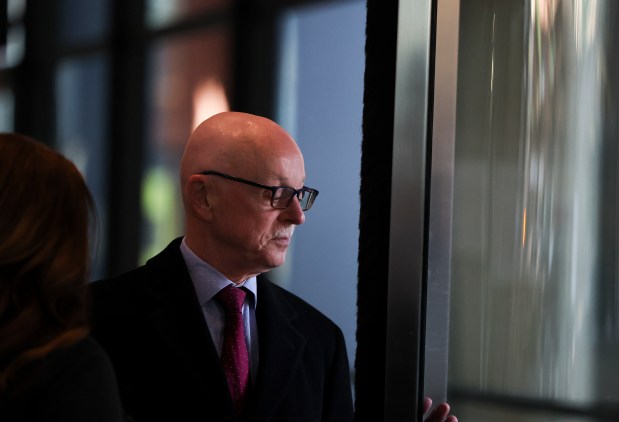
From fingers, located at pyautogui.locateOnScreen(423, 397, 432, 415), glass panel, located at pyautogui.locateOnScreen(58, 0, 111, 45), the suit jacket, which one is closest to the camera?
fingers, located at pyautogui.locateOnScreen(423, 397, 432, 415)

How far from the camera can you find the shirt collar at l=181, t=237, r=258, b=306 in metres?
1.43

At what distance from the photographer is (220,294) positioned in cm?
143

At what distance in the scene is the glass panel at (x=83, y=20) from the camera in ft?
14.8

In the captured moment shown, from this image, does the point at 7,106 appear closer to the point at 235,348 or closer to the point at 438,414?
the point at 235,348

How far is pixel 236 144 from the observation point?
4.85ft

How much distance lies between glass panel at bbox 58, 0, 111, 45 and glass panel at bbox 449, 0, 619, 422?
3.72 metres

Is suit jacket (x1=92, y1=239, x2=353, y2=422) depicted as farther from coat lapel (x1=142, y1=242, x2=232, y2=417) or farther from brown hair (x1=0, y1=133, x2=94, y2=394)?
brown hair (x1=0, y1=133, x2=94, y2=394)

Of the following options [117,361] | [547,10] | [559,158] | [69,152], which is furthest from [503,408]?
[69,152]

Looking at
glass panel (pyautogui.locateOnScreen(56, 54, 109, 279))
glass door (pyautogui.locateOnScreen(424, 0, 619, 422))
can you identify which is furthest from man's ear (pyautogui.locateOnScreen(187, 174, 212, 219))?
glass panel (pyautogui.locateOnScreen(56, 54, 109, 279))

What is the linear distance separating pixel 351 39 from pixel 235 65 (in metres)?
0.59

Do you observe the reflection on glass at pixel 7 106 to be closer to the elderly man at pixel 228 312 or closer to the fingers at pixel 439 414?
the elderly man at pixel 228 312

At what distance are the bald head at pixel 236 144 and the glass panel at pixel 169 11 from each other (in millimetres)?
2808

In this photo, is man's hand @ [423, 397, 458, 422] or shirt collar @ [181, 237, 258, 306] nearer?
man's hand @ [423, 397, 458, 422]

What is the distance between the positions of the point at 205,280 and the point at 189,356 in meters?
0.14
